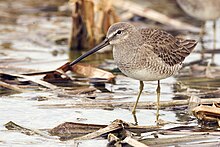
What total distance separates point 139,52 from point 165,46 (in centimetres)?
50

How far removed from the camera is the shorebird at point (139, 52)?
21.6ft

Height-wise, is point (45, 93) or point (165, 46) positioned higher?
point (165, 46)

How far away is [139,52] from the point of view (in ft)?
21.9

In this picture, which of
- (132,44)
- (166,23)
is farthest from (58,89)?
(166,23)

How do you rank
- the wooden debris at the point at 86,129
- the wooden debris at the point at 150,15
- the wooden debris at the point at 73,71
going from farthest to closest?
the wooden debris at the point at 150,15 → the wooden debris at the point at 73,71 → the wooden debris at the point at 86,129

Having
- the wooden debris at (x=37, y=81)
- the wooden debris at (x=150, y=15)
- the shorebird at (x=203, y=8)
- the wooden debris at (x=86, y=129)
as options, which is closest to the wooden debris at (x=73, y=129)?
the wooden debris at (x=86, y=129)

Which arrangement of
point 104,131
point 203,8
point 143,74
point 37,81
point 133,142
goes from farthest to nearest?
point 203,8 → point 37,81 → point 143,74 → point 104,131 → point 133,142

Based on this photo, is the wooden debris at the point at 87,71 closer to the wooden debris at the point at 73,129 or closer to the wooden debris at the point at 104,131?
the wooden debris at the point at 73,129

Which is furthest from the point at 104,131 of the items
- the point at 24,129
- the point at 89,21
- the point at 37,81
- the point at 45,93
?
the point at 89,21

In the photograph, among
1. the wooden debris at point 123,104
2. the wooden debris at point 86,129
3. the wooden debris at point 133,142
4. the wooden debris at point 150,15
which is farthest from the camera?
the wooden debris at point 150,15

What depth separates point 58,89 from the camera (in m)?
7.48

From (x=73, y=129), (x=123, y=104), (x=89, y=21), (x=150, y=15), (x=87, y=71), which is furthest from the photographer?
(x=150, y=15)

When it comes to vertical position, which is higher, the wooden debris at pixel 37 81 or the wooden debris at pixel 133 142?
the wooden debris at pixel 37 81

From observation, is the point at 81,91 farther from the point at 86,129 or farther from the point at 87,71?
the point at 86,129
